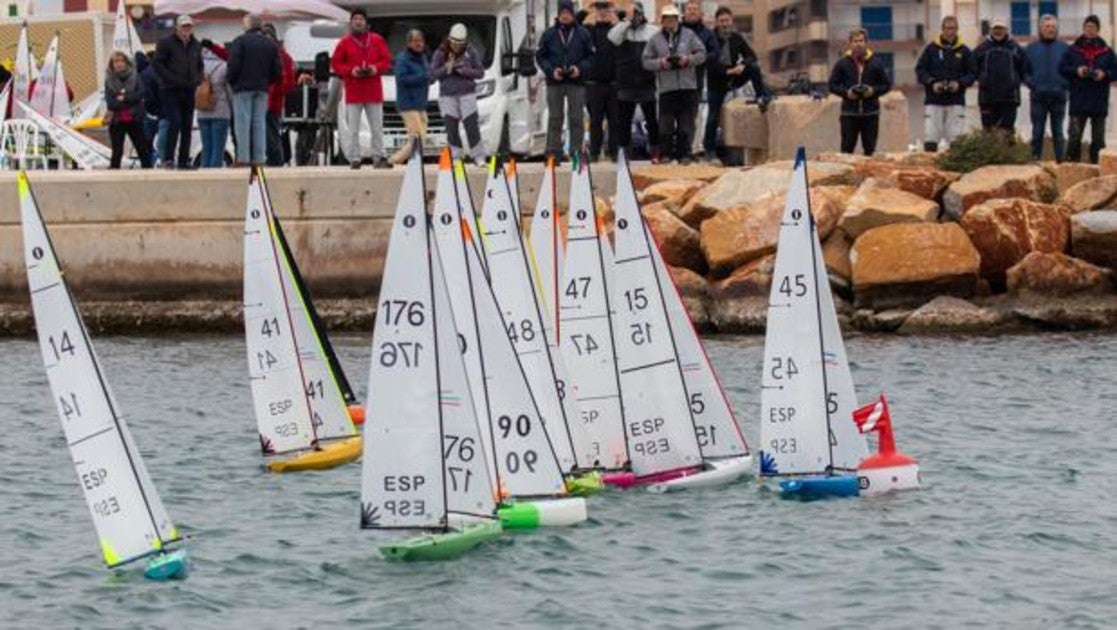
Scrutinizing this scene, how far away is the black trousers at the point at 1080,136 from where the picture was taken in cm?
3809

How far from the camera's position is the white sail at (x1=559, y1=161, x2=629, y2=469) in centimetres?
2403

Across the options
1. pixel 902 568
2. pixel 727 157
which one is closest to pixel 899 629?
pixel 902 568

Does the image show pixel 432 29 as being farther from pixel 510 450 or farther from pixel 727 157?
pixel 510 450

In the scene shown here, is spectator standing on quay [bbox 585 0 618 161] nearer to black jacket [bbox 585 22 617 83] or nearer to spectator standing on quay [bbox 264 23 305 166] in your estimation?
black jacket [bbox 585 22 617 83]

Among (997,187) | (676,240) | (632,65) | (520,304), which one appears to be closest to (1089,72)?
(997,187)

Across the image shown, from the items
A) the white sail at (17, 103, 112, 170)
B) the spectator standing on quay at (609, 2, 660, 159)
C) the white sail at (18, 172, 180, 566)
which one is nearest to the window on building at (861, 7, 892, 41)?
the white sail at (17, 103, 112, 170)

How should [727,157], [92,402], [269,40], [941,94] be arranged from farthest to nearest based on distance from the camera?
[727,157] → [941,94] → [269,40] → [92,402]

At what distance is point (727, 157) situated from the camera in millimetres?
40375

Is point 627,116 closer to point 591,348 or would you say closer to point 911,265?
point 911,265

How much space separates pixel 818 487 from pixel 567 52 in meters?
13.8

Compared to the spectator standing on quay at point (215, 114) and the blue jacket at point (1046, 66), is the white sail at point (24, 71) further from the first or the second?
the blue jacket at point (1046, 66)

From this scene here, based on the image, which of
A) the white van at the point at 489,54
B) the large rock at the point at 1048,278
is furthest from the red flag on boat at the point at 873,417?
the white van at the point at 489,54

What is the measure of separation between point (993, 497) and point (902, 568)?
3.23 metres

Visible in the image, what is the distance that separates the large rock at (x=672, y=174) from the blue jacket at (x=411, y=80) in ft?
10.5
